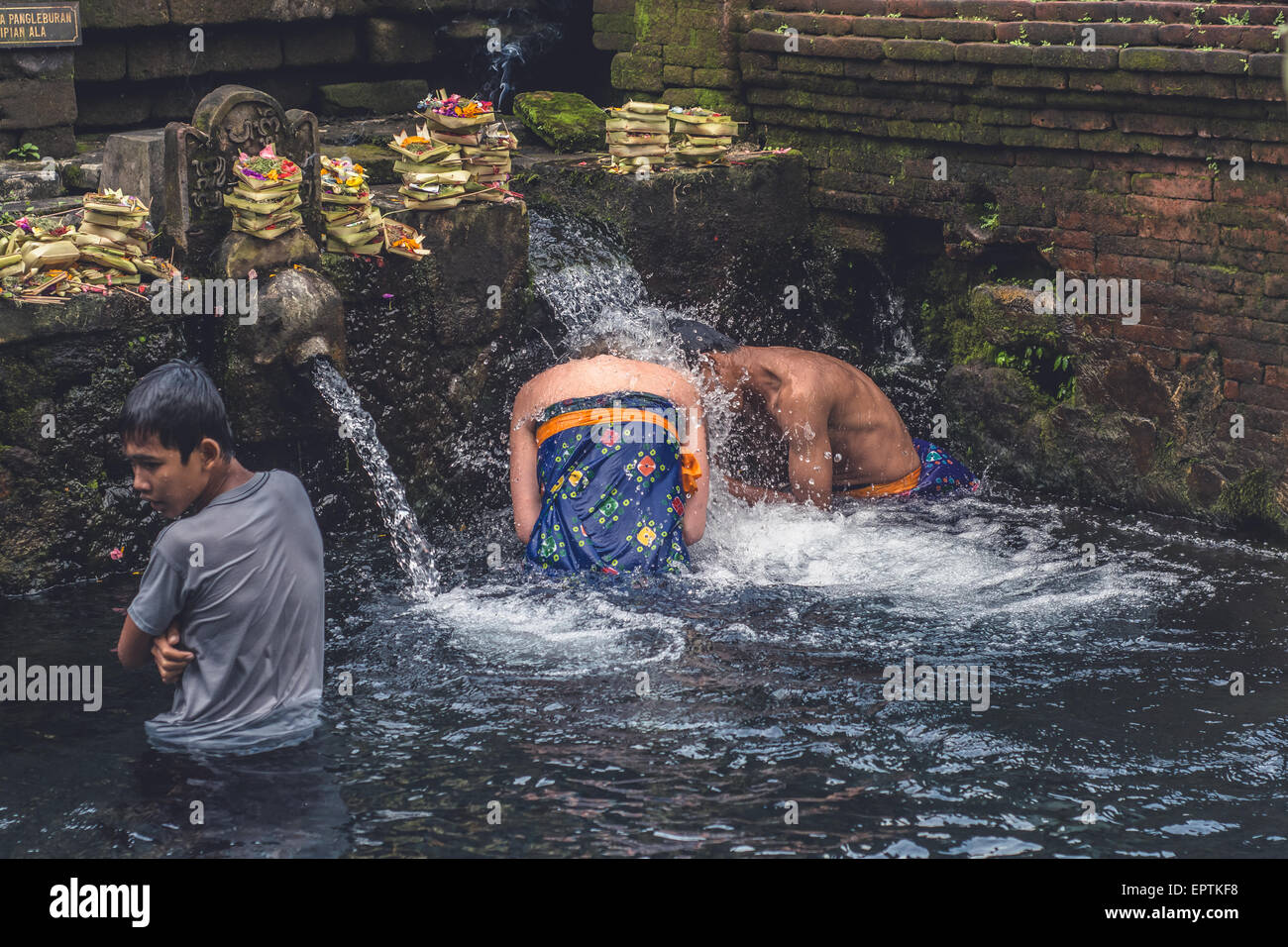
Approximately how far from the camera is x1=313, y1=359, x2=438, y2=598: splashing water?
238 inches

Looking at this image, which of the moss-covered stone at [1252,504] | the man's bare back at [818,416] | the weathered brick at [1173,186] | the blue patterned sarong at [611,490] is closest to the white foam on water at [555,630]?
the blue patterned sarong at [611,490]

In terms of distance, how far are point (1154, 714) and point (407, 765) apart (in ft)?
7.67

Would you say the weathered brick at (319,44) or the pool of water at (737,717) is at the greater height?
the weathered brick at (319,44)

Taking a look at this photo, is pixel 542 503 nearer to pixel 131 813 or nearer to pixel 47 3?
pixel 131 813

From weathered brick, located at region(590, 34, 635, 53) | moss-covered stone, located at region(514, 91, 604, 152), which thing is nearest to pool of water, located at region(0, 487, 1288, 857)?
→ moss-covered stone, located at region(514, 91, 604, 152)

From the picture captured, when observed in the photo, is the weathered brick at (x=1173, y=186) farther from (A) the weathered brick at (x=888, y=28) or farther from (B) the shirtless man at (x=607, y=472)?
(B) the shirtless man at (x=607, y=472)

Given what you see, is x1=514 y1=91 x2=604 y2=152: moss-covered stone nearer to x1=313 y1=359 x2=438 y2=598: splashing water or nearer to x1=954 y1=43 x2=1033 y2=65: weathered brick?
x1=954 y1=43 x2=1033 y2=65: weathered brick

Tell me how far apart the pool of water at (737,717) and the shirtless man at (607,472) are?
6.6 inches

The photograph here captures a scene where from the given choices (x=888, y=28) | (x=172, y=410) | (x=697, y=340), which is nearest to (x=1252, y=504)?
(x=697, y=340)

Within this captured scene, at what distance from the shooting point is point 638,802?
13.5ft

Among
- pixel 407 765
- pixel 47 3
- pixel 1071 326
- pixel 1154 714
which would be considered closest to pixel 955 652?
pixel 1154 714

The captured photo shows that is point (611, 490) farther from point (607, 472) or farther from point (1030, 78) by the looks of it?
point (1030, 78)

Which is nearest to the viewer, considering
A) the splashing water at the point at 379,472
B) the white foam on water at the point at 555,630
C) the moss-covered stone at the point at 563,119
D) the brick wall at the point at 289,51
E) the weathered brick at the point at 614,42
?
the white foam on water at the point at 555,630

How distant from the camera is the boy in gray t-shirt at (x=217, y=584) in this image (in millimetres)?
3707
